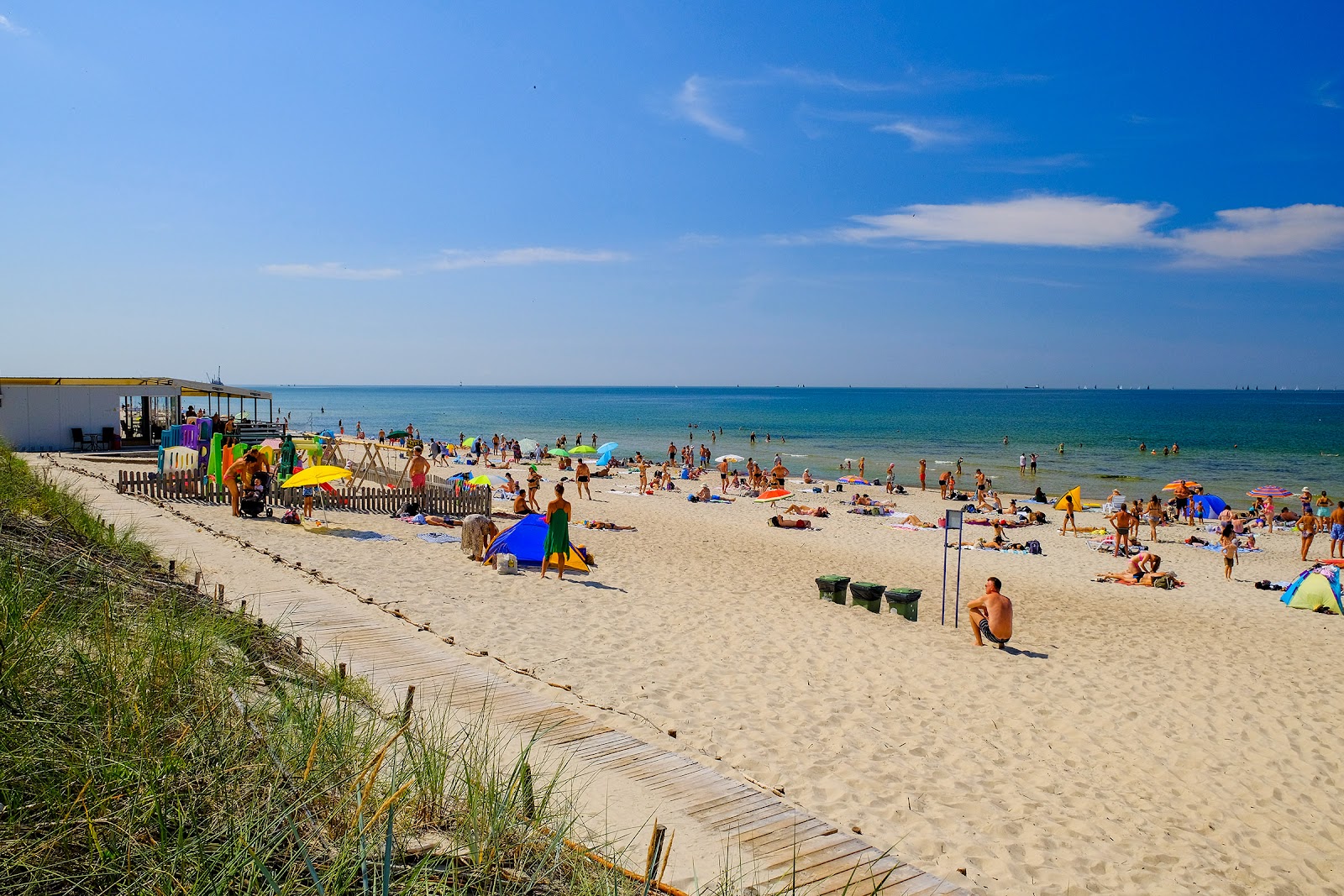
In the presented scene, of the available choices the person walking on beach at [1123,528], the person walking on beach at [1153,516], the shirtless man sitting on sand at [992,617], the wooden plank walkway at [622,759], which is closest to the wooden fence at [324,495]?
the wooden plank walkway at [622,759]

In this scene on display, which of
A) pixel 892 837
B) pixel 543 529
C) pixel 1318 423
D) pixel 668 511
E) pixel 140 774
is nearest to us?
pixel 140 774

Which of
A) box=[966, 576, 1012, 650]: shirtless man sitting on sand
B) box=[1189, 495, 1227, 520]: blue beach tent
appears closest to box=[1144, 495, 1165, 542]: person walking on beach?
box=[1189, 495, 1227, 520]: blue beach tent

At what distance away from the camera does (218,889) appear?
2295 millimetres

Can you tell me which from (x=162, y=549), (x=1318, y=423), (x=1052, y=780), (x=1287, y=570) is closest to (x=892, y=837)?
(x=1052, y=780)

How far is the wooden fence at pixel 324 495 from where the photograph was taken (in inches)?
666

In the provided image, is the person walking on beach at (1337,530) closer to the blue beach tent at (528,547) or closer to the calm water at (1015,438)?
the calm water at (1015,438)

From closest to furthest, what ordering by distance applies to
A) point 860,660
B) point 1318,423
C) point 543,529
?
1. point 860,660
2. point 543,529
3. point 1318,423

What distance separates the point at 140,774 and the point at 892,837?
4.45 m

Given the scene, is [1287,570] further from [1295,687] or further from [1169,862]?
[1169,862]

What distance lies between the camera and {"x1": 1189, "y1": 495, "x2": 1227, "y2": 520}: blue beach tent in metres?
24.3

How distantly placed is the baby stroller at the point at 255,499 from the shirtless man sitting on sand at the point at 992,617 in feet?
44.9

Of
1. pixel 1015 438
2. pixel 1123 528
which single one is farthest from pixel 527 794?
pixel 1015 438

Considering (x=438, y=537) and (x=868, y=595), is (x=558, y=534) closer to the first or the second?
(x=438, y=537)

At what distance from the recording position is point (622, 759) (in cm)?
539
